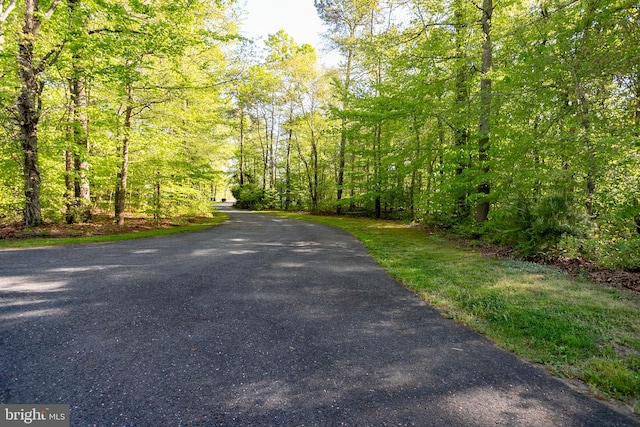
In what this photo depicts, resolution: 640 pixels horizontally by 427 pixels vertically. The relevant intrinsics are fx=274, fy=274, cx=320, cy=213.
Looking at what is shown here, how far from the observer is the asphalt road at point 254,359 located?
83.4 inches

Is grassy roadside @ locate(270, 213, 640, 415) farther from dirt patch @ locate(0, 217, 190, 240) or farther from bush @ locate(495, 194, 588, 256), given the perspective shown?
dirt patch @ locate(0, 217, 190, 240)

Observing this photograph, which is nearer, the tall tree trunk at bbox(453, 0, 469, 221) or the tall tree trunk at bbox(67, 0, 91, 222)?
the tall tree trunk at bbox(453, 0, 469, 221)

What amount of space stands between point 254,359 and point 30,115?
12148mm

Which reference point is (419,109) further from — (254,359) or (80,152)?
(80,152)

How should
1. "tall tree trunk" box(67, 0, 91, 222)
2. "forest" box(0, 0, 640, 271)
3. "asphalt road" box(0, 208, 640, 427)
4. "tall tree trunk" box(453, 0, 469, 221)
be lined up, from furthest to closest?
"tall tree trunk" box(67, 0, 91, 222)
"tall tree trunk" box(453, 0, 469, 221)
"forest" box(0, 0, 640, 271)
"asphalt road" box(0, 208, 640, 427)

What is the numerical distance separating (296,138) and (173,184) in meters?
15.3

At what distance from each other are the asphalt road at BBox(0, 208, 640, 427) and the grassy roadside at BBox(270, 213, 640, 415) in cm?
32

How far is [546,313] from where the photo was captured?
3947 mm

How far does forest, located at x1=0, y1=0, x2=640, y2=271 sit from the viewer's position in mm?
5766

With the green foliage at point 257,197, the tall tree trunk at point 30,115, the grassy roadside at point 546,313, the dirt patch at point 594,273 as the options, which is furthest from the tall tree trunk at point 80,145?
the green foliage at point 257,197

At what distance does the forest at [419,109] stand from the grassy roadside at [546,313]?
6.92ft

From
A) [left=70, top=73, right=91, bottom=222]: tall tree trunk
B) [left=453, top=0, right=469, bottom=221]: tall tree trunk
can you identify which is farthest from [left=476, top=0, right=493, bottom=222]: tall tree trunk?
[left=70, top=73, right=91, bottom=222]: tall tree trunk

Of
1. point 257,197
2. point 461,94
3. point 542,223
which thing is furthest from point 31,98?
point 257,197

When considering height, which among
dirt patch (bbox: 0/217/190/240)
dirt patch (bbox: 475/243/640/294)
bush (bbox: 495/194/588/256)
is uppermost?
bush (bbox: 495/194/588/256)
